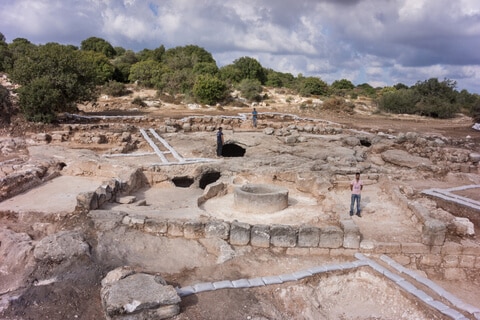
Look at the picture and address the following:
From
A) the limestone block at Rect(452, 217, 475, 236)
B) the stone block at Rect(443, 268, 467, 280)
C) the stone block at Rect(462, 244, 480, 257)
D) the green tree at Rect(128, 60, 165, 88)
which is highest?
the green tree at Rect(128, 60, 165, 88)

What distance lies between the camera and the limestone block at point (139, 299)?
465 cm

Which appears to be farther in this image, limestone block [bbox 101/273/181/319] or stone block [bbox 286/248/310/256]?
stone block [bbox 286/248/310/256]

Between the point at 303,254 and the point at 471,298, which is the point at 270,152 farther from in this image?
the point at 471,298

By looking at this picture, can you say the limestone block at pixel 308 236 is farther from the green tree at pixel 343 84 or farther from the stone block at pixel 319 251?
the green tree at pixel 343 84

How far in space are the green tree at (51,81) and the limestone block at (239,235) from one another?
47.9 feet

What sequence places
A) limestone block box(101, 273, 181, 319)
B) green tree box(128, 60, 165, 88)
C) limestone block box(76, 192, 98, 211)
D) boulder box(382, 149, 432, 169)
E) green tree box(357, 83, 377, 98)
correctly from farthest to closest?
green tree box(357, 83, 377, 98) < green tree box(128, 60, 165, 88) < boulder box(382, 149, 432, 169) < limestone block box(76, 192, 98, 211) < limestone block box(101, 273, 181, 319)

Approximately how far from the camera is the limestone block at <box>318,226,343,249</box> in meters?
7.11

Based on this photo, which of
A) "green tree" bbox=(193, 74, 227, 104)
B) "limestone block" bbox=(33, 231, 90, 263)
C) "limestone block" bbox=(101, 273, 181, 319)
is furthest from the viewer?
"green tree" bbox=(193, 74, 227, 104)

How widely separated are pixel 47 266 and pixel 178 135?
466 inches

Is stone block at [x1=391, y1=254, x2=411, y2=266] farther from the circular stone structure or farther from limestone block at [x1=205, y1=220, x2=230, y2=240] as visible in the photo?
limestone block at [x1=205, y1=220, x2=230, y2=240]

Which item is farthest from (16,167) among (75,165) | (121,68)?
(121,68)

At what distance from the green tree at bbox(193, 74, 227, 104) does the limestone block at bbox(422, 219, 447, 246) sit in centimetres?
2330

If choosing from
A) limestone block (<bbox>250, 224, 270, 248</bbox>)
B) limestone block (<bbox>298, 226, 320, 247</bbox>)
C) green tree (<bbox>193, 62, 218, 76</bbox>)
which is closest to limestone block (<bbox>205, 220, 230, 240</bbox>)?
limestone block (<bbox>250, 224, 270, 248</bbox>)

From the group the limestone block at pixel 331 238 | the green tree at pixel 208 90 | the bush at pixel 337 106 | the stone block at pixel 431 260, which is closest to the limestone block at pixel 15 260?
the limestone block at pixel 331 238
